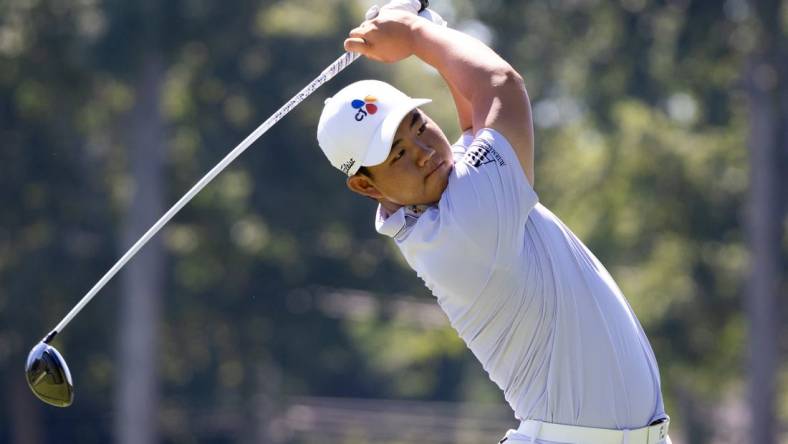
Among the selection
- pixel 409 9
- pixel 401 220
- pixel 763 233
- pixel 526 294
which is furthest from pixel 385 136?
pixel 763 233

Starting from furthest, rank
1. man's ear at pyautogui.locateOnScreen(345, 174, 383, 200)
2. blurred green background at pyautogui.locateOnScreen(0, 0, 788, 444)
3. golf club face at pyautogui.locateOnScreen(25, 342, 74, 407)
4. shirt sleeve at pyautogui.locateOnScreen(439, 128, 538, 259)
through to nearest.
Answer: blurred green background at pyautogui.locateOnScreen(0, 0, 788, 444)
golf club face at pyautogui.locateOnScreen(25, 342, 74, 407)
man's ear at pyautogui.locateOnScreen(345, 174, 383, 200)
shirt sleeve at pyautogui.locateOnScreen(439, 128, 538, 259)

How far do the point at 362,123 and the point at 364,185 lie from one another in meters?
0.21

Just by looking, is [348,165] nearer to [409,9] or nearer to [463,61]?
[463,61]

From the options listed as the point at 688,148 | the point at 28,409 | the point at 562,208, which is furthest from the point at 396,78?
the point at 28,409

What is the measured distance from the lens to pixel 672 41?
21.5 metres

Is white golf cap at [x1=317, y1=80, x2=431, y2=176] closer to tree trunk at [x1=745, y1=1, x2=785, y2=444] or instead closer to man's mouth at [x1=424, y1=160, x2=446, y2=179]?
man's mouth at [x1=424, y1=160, x2=446, y2=179]

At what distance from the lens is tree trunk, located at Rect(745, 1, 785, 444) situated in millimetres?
20859

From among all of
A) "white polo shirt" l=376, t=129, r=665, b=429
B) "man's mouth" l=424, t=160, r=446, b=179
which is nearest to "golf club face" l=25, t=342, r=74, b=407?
"white polo shirt" l=376, t=129, r=665, b=429

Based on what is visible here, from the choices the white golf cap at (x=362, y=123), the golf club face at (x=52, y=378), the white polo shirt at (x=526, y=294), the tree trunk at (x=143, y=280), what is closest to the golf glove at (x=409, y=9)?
the white golf cap at (x=362, y=123)

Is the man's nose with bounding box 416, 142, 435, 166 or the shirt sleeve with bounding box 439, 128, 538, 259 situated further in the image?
the man's nose with bounding box 416, 142, 435, 166

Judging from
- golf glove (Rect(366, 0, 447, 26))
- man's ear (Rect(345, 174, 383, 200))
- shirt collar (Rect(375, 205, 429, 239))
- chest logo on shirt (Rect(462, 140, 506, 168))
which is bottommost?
shirt collar (Rect(375, 205, 429, 239))

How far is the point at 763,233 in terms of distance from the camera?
2100 cm

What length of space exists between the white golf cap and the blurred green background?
1750cm

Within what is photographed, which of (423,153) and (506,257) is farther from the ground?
(423,153)
